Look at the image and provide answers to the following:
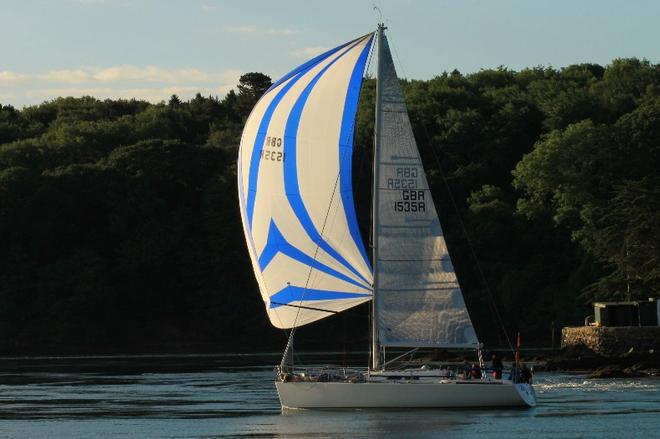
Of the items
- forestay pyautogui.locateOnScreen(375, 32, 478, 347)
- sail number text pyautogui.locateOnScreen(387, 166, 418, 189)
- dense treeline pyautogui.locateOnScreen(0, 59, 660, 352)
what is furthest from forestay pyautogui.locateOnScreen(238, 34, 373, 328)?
dense treeline pyautogui.locateOnScreen(0, 59, 660, 352)

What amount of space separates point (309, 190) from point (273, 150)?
1514 mm

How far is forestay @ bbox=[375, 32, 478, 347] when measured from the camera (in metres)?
42.1

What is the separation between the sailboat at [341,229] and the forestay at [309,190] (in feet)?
0.09

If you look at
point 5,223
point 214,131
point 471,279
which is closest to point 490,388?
point 471,279

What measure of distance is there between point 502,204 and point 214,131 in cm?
3629

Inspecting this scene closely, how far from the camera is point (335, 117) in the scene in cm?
4288

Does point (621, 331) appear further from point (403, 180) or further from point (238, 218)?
point (238, 218)

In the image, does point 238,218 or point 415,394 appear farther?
point 238,218

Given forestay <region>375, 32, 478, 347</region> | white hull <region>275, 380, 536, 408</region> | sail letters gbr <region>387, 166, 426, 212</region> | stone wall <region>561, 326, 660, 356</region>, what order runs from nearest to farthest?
white hull <region>275, 380, 536, 408</region> → forestay <region>375, 32, 478, 347</region> → sail letters gbr <region>387, 166, 426, 212</region> → stone wall <region>561, 326, 660, 356</region>

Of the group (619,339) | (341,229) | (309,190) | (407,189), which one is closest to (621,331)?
(619,339)

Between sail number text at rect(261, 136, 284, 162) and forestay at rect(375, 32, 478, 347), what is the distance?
2.76m

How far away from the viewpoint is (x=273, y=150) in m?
43.1

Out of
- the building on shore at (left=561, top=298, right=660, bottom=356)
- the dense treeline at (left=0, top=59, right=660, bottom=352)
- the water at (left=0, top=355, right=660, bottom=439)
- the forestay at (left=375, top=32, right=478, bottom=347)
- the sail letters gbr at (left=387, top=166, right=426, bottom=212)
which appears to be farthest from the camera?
the dense treeline at (left=0, top=59, right=660, bottom=352)

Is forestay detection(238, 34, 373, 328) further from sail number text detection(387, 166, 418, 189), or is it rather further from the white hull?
the white hull
